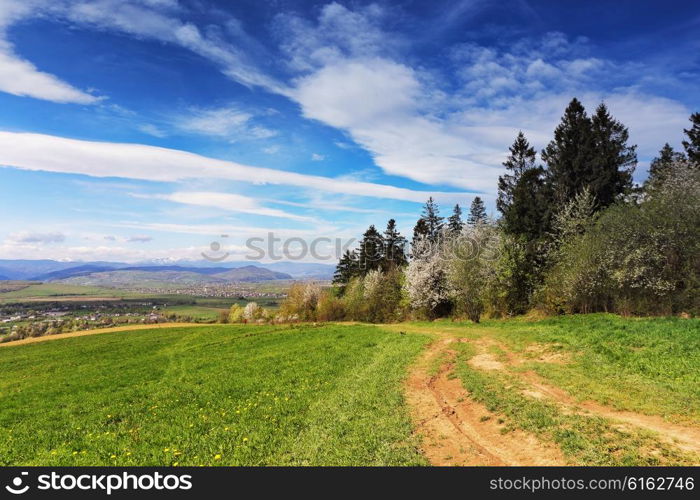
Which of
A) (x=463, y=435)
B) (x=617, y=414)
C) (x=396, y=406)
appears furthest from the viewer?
(x=396, y=406)

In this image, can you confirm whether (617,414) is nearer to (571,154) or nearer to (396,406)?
(396,406)

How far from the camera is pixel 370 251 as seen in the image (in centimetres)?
7106

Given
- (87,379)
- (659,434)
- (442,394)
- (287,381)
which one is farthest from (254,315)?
(659,434)

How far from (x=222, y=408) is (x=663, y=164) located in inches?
2145

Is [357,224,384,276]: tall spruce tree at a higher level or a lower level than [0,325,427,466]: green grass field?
higher

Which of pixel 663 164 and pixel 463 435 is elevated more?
pixel 663 164

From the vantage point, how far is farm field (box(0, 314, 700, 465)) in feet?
30.6

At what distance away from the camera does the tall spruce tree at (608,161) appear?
140 feet

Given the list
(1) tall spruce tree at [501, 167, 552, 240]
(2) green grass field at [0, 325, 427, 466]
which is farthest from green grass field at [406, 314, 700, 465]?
(1) tall spruce tree at [501, 167, 552, 240]

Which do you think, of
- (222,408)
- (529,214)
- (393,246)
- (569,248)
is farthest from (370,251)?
(222,408)

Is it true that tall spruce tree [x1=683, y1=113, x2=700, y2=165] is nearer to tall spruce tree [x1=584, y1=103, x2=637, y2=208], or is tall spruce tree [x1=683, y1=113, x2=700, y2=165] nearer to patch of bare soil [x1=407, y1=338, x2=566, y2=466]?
tall spruce tree [x1=584, y1=103, x2=637, y2=208]

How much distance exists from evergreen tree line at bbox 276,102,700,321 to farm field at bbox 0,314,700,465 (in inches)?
322

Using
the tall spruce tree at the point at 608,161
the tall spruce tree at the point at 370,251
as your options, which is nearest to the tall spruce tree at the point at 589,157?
the tall spruce tree at the point at 608,161
